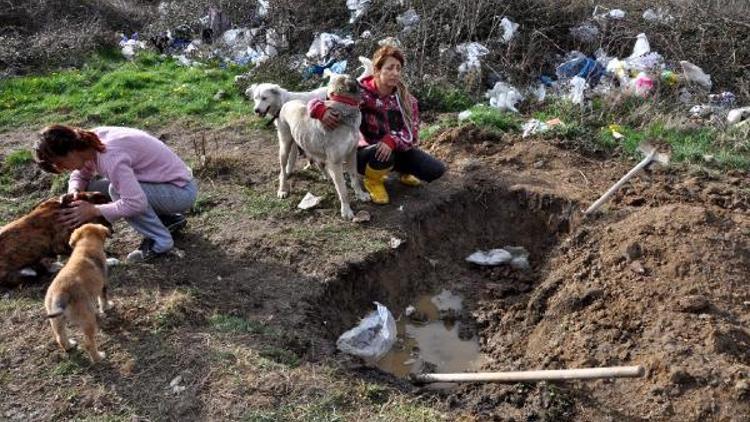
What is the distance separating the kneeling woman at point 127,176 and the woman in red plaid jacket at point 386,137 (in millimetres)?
1583

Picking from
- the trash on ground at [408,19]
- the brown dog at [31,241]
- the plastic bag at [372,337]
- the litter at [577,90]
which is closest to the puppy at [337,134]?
the plastic bag at [372,337]

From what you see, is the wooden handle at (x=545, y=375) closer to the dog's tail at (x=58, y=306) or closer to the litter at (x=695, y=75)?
the dog's tail at (x=58, y=306)

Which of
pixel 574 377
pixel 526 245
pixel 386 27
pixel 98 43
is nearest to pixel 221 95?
pixel 386 27

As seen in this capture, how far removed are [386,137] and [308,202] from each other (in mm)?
907

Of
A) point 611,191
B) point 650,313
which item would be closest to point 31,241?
point 650,313

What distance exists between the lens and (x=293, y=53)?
10062 mm

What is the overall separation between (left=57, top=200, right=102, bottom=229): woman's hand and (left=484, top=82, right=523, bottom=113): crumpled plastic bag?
4.87 m

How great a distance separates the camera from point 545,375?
367 centimetres

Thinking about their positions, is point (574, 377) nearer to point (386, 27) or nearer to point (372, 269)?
point (372, 269)

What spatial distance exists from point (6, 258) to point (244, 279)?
1.66m

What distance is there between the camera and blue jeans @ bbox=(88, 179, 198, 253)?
16.4ft

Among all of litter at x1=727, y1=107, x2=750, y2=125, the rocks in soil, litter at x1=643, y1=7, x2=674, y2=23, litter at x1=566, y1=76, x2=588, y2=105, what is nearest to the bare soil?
the rocks in soil

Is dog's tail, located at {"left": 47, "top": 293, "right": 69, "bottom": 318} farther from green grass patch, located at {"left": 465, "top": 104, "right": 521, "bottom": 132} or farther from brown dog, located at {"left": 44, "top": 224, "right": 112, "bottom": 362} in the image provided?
green grass patch, located at {"left": 465, "top": 104, "right": 521, "bottom": 132}

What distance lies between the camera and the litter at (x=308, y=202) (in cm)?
589
